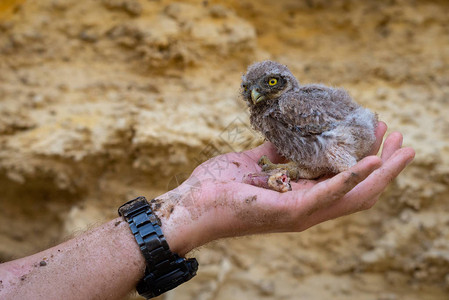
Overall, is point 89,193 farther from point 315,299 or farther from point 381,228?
point 381,228

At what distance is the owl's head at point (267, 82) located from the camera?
88.7 inches

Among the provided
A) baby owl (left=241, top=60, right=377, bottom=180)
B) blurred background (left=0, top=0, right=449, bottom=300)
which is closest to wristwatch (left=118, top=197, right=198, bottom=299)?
baby owl (left=241, top=60, right=377, bottom=180)

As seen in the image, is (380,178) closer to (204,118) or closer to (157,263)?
(157,263)

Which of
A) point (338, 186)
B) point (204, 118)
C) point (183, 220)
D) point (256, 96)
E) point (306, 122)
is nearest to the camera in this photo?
point (338, 186)

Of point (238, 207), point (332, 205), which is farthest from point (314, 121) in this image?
point (238, 207)

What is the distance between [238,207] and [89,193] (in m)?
2.16

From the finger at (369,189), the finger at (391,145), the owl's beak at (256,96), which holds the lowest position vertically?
the finger at (369,189)

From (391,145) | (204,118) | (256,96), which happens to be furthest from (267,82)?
(204,118)

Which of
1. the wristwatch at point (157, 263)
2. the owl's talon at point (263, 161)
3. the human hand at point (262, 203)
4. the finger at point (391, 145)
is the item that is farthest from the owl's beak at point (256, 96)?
the wristwatch at point (157, 263)

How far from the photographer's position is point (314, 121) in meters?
2.12

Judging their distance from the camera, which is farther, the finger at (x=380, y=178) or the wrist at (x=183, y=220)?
the wrist at (x=183, y=220)

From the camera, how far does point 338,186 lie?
1.71 meters

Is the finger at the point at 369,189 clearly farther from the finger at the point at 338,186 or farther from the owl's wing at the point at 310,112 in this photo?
the owl's wing at the point at 310,112

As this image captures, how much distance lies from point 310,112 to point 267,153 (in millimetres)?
479
